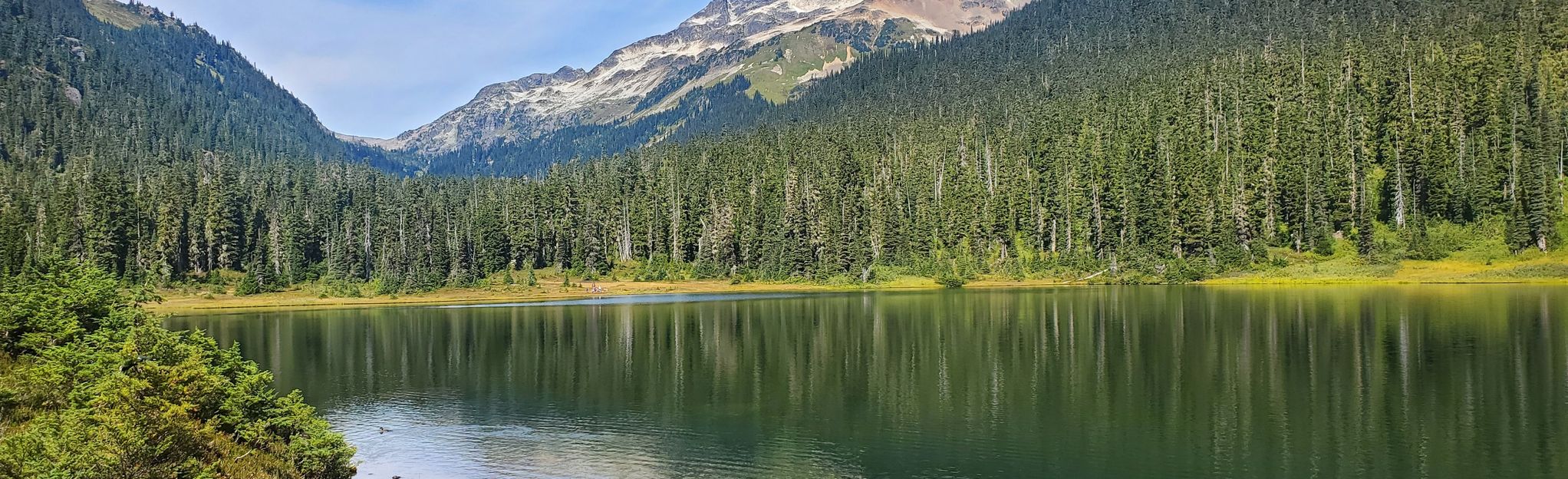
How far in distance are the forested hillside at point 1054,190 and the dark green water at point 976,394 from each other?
54914 mm

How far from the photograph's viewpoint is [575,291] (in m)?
136

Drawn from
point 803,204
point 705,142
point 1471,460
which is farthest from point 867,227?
point 1471,460

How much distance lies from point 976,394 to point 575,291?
10456cm

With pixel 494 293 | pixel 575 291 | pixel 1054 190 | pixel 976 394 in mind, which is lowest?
pixel 976 394

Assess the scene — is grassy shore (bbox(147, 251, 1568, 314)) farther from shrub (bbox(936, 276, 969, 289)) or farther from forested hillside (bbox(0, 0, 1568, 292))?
forested hillside (bbox(0, 0, 1568, 292))

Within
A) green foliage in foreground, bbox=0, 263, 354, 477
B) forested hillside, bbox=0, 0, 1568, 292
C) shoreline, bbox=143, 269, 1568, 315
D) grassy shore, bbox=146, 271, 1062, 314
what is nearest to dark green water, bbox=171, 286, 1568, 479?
green foliage in foreground, bbox=0, 263, 354, 477

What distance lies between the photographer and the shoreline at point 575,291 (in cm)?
10875

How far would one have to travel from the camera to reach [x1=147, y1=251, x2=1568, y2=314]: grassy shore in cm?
10162

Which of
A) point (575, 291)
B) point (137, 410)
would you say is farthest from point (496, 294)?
point (137, 410)

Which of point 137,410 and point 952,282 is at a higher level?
point 137,410

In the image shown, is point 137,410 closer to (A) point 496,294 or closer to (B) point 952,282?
(A) point 496,294

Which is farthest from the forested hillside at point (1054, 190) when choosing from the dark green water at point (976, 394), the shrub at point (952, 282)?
the dark green water at point (976, 394)

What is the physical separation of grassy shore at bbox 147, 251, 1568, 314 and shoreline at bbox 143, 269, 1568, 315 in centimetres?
12

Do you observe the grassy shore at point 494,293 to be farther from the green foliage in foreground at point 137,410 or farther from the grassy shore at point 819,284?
the green foliage in foreground at point 137,410
